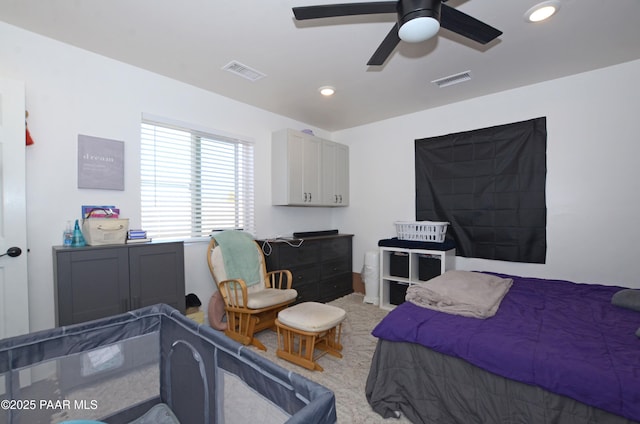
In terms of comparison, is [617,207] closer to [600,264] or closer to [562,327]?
[600,264]

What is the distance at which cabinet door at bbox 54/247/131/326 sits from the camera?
76.7 inches

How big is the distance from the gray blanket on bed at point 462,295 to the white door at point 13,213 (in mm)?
2768

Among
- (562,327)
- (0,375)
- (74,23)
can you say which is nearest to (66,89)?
(74,23)

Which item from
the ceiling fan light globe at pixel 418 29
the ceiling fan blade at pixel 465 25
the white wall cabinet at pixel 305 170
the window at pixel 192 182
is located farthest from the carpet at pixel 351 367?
the ceiling fan blade at pixel 465 25

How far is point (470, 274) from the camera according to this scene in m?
2.56

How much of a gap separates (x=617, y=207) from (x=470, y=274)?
1.59 metres

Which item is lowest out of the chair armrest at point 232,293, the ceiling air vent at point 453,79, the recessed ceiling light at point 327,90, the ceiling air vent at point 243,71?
the chair armrest at point 232,293

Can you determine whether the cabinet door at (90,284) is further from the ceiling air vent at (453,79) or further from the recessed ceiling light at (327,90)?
the ceiling air vent at (453,79)

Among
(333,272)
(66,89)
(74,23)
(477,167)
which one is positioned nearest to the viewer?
(74,23)

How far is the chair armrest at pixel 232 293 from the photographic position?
275 centimetres

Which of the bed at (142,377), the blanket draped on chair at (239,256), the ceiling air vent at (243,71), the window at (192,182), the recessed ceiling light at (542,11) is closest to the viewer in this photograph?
the bed at (142,377)

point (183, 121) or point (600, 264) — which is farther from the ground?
point (183, 121)

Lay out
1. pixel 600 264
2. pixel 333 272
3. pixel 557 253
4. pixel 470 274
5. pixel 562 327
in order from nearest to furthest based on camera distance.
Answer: pixel 562 327 → pixel 470 274 → pixel 600 264 → pixel 557 253 → pixel 333 272

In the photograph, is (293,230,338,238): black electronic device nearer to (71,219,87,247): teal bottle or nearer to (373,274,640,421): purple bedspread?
(373,274,640,421): purple bedspread
